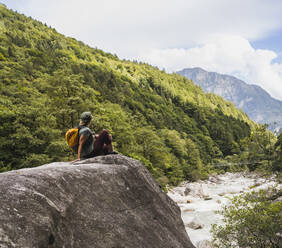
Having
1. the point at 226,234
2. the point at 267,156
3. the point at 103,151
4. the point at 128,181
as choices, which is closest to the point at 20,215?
the point at 128,181

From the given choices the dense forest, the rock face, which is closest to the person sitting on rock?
the rock face

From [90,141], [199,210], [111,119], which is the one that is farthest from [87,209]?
[111,119]

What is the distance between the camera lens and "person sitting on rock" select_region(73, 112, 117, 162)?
7285 millimetres

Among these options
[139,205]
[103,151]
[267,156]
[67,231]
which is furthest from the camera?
[267,156]

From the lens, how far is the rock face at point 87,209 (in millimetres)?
3709

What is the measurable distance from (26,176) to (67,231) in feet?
4.47

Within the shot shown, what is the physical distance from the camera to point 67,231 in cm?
427

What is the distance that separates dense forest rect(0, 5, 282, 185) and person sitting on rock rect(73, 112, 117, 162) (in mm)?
13523

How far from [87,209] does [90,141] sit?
308 cm

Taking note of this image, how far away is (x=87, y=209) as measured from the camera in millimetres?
4914

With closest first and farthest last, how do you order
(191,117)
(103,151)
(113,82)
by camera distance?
(103,151) → (113,82) → (191,117)

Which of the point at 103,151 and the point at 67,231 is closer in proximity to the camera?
the point at 67,231

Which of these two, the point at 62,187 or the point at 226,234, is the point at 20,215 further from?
the point at 226,234

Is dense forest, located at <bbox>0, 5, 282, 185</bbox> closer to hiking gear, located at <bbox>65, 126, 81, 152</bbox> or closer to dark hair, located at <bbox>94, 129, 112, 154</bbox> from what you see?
hiking gear, located at <bbox>65, 126, 81, 152</bbox>
